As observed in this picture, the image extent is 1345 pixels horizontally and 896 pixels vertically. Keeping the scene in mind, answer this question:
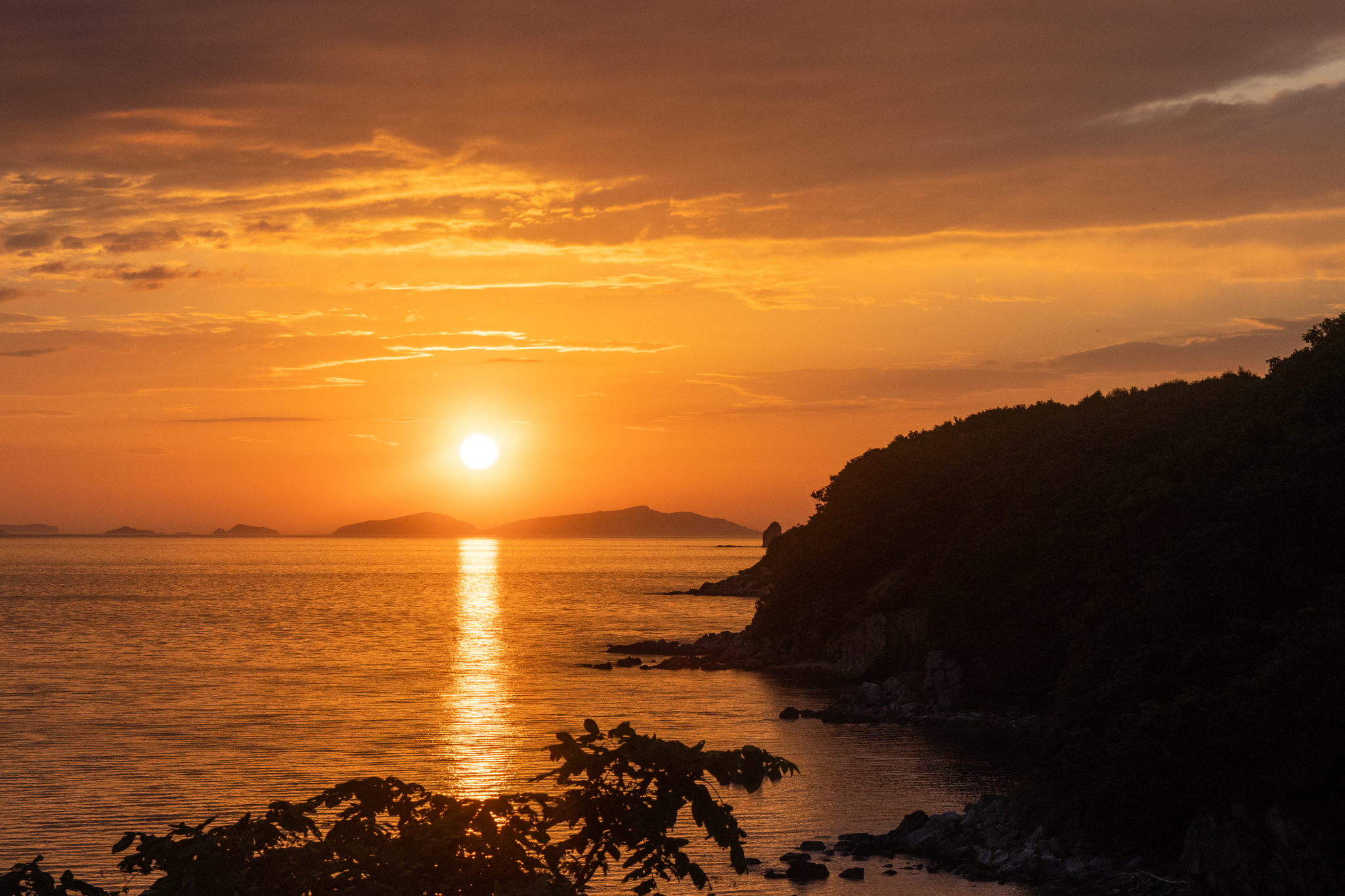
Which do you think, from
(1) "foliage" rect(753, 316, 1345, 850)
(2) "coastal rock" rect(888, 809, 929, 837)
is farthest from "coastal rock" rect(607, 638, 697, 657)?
(2) "coastal rock" rect(888, 809, 929, 837)

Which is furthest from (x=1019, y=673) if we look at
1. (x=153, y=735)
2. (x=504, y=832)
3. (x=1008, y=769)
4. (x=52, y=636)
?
(x=52, y=636)

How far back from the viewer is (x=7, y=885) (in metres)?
10.2

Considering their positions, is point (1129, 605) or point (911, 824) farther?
point (1129, 605)

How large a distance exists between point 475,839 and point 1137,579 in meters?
42.6

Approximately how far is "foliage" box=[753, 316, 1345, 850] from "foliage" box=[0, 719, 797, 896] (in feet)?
91.7

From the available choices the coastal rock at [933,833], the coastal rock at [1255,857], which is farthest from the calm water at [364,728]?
the coastal rock at [1255,857]

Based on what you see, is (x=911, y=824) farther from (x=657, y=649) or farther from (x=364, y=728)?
(x=657, y=649)

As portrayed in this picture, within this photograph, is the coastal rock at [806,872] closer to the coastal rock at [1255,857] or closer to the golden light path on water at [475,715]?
the coastal rock at [1255,857]

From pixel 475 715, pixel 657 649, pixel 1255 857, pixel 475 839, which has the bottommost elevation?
pixel 657 649

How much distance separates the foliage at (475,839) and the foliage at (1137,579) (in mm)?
27946

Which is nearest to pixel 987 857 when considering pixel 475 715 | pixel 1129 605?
pixel 1129 605

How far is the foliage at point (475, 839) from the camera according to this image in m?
11.2

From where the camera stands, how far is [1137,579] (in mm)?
48844

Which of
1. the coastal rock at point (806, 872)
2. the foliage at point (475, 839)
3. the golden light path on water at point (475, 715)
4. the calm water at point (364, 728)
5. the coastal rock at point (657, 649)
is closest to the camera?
the foliage at point (475, 839)
